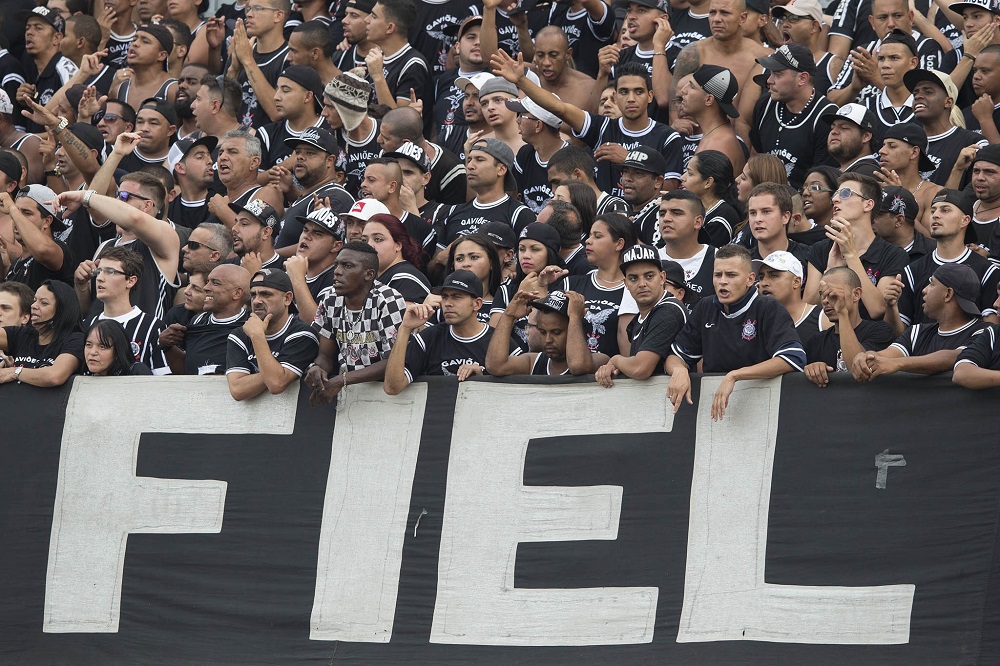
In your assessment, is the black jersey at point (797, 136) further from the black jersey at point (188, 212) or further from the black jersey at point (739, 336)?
the black jersey at point (188, 212)

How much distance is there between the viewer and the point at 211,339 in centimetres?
992

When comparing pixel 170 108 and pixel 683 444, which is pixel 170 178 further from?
pixel 683 444

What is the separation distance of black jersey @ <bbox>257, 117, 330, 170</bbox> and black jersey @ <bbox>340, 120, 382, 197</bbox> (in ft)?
1.06

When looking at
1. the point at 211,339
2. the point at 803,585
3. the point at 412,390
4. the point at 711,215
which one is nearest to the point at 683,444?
the point at 803,585

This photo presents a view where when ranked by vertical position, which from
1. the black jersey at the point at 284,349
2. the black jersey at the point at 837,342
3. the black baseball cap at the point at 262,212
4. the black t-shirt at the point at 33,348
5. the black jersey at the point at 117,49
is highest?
the black jersey at the point at 837,342

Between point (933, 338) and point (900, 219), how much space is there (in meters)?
1.63

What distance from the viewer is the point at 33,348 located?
396 inches

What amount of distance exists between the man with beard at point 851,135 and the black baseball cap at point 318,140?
3594 millimetres

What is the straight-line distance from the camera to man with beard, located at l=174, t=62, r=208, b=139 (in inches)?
531

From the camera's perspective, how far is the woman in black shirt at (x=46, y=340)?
973cm

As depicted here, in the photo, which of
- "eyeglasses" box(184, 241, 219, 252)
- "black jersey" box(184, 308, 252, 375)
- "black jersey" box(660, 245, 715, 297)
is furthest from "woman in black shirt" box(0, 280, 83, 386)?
"black jersey" box(660, 245, 715, 297)

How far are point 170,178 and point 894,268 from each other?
226 inches

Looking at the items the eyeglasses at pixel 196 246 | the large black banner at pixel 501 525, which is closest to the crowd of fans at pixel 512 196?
the eyeglasses at pixel 196 246

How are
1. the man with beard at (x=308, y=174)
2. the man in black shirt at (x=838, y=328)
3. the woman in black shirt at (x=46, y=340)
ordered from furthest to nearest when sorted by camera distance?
the man with beard at (x=308, y=174), the woman in black shirt at (x=46, y=340), the man in black shirt at (x=838, y=328)
